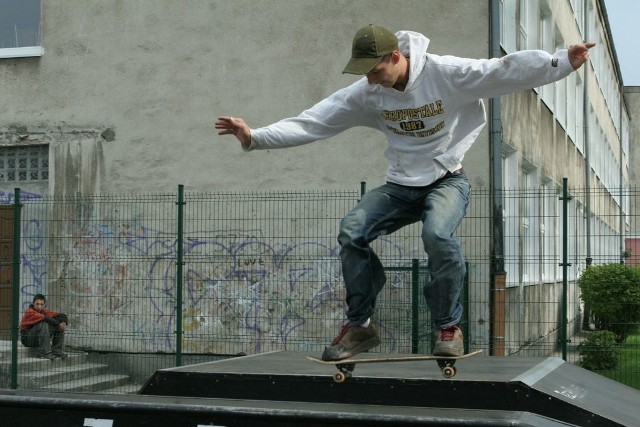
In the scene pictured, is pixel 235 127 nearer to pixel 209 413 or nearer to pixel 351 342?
pixel 351 342

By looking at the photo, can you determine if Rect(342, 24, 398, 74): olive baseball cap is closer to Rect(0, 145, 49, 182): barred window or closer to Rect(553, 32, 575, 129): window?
Rect(0, 145, 49, 182): barred window

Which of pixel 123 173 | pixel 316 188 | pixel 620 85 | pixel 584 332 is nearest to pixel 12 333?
pixel 123 173

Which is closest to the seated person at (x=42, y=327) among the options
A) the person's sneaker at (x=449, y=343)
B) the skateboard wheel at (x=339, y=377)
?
the skateboard wheel at (x=339, y=377)

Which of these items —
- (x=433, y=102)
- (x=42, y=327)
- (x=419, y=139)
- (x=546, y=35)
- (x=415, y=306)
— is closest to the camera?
(x=433, y=102)

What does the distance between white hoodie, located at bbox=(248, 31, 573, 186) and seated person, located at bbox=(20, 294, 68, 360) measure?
332 inches

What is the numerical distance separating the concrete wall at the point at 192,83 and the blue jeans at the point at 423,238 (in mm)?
8652

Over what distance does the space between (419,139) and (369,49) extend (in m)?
0.62

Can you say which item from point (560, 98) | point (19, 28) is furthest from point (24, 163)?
point (560, 98)

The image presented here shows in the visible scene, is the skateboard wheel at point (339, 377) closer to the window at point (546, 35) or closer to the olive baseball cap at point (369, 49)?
the olive baseball cap at point (369, 49)

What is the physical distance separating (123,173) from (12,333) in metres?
3.67

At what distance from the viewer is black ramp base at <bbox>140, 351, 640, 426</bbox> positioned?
14.8 ft

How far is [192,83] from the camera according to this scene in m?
15.2

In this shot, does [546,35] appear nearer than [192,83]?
No

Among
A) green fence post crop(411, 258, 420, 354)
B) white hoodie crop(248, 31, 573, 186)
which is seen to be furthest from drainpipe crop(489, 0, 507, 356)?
white hoodie crop(248, 31, 573, 186)
